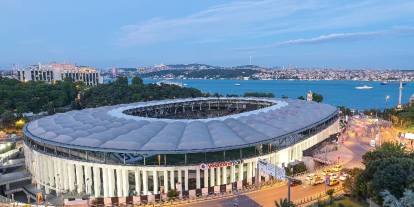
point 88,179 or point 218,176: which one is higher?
point 218,176

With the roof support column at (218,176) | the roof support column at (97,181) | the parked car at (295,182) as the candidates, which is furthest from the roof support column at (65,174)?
the parked car at (295,182)

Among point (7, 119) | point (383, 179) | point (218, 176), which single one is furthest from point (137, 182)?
point (7, 119)

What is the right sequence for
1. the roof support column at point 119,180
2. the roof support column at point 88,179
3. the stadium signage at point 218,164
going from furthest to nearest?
the roof support column at point 88,179 < the roof support column at point 119,180 < the stadium signage at point 218,164

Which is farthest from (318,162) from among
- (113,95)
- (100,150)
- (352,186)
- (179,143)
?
(113,95)

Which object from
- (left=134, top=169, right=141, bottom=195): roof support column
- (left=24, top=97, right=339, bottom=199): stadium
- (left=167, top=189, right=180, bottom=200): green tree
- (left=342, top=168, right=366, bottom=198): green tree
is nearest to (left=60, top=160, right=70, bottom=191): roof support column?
(left=24, top=97, right=339, bottom=199): stadium

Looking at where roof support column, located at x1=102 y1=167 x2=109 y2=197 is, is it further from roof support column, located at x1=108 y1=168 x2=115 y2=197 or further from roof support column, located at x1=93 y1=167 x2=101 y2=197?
roof support column, located at x1=93 y1=167 x2=101 y2=197

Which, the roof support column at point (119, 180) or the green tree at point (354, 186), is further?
the roof support column at point (119, 180)

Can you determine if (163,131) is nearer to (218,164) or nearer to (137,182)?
(137,182)

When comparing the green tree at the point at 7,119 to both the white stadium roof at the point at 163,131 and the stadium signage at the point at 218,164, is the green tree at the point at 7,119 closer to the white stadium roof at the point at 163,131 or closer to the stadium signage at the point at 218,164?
the white stadium roof at the point at 163,131
